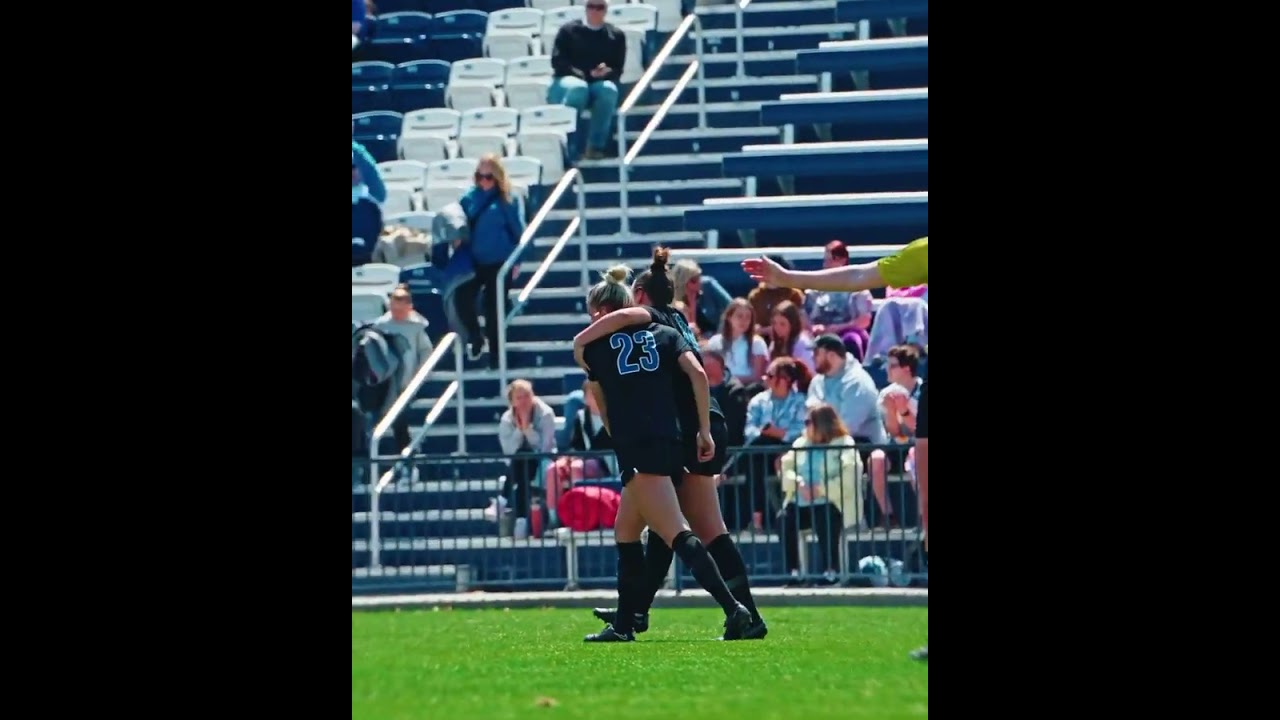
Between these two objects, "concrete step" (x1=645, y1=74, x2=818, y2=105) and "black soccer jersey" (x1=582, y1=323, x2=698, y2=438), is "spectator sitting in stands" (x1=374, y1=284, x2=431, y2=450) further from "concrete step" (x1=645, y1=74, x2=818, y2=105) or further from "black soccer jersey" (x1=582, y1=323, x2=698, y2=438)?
"black soccer jersey" (x1=582, y1=323, x2=698, y2=438)

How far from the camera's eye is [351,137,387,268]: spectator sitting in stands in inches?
727

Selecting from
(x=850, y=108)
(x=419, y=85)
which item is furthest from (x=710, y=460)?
(x=419, y=85)

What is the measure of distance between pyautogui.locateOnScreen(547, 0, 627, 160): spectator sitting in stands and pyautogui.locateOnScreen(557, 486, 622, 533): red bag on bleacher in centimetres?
561

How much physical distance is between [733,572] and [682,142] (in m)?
9.87

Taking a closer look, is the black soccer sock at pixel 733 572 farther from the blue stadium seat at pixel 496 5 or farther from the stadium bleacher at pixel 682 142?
the blue stadium seat at pixel 496 5

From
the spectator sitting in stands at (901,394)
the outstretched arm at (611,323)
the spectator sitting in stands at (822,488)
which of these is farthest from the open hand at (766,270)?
the spectator sitting in stands at (901,394)

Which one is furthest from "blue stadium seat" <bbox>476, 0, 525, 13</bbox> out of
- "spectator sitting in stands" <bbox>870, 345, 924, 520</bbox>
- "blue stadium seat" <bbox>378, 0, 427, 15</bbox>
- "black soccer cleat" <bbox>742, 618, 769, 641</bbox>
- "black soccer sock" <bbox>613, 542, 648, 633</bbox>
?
"black soccer cleat" <bbox>742, 618, 769, 641</bbox>

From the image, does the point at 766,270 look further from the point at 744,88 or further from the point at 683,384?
the point at 744,88

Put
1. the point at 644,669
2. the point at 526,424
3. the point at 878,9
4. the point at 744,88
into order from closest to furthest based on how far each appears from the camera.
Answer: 1. the point at 644,669
2. the point at 526,424
3. the point at 878,9
4. the point at 744,88

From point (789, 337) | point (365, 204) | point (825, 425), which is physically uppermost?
point (365, 204)

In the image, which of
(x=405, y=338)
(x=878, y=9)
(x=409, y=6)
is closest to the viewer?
(x=405, y=338)

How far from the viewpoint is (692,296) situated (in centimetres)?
1571
